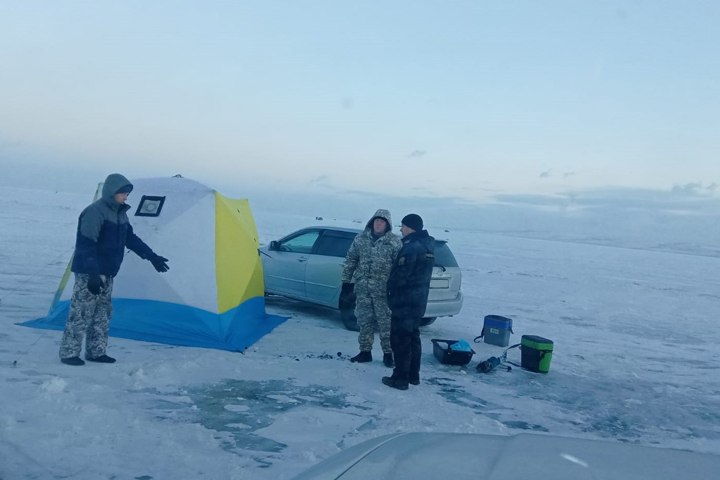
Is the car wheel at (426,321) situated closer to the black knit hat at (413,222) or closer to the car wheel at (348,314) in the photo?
the car wheel at (348,314)

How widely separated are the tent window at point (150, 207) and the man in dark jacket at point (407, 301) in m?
3.68

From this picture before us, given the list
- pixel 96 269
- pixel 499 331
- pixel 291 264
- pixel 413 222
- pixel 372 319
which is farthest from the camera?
pixel 291 264

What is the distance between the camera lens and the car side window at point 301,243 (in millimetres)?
10734

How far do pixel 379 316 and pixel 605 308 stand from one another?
1109 centimetres

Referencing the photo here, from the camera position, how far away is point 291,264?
1073 centimetres

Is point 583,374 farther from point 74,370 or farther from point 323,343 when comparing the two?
point 74,370

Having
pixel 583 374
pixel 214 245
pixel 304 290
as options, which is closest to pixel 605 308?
pixel 583 374

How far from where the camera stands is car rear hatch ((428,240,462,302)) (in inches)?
377

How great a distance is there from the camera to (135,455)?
431 cm

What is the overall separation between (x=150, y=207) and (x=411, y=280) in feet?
13.3

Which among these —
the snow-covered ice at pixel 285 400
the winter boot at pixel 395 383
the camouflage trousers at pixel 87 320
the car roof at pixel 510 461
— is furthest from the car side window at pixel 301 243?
the car roof at pixel 510 461

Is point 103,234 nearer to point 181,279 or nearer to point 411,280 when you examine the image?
point 181,279

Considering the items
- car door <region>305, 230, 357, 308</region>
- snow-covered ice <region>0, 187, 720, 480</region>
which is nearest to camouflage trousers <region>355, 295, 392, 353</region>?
snow-covered ice <region>0, 187, 720, 480</region>

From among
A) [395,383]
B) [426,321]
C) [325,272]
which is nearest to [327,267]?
[325,272]
